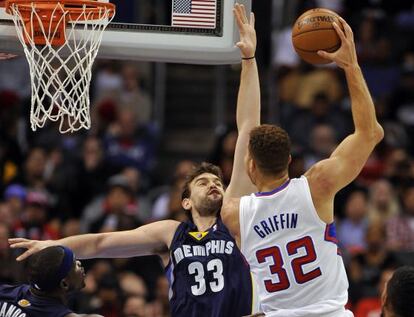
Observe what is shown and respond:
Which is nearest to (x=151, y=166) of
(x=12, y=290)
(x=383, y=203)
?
(x=383, y=203)

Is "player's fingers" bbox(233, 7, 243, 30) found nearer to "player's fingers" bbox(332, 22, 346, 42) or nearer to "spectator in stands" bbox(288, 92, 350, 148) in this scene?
"player's fingers" bbox(332, 22, 346, 42)

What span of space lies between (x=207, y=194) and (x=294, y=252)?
1283 mm

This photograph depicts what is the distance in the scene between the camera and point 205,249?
7.52 metres

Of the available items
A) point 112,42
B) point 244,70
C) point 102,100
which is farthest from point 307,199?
point 102,100

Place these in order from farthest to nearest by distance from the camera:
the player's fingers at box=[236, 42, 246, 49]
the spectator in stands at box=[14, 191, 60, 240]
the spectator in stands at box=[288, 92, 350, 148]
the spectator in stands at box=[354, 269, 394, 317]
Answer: the spectator in stands at box=[288, 92, 350, 148] < the spectator in stands at box=[14, 191, 60, 240] < the spectator in stands at box=[354, 269, 394, 317] < the player's fingers at box=[236, 42, 246, 49]

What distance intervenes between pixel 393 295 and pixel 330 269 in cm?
66

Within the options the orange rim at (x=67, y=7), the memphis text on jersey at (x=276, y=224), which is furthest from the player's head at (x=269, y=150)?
the orange rim at (x=67, y=7)

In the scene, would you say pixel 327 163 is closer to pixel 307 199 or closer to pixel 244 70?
pixel 307 199

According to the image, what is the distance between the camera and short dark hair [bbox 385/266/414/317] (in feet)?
19.4

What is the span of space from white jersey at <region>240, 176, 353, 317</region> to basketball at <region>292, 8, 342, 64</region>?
0.90 m

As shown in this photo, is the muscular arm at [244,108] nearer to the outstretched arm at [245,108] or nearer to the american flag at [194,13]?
the outstretched arm at [245,108]

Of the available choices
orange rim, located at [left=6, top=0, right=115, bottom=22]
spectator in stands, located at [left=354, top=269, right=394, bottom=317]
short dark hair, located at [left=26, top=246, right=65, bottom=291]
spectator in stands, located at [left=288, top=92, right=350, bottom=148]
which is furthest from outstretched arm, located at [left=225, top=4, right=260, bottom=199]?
A: spectator in stands, located at [left=288, top=92, right=350, bottom=148]

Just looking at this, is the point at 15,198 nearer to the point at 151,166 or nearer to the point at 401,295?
the point at 151,166

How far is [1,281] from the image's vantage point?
10.5 meters
